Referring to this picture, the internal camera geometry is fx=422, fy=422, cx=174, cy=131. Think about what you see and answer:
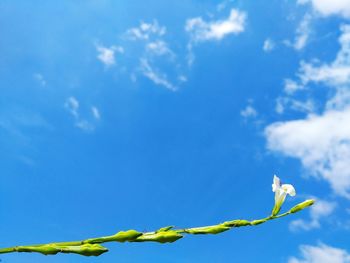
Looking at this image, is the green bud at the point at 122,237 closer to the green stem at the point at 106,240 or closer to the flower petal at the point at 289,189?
the green stem at the point at 106,240

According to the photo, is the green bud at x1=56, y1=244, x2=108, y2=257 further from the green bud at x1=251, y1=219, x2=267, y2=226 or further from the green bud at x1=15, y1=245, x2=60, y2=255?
the green bud at x1=251, y1=219, x2=267, y2=226

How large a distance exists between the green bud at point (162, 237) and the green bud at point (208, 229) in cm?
8

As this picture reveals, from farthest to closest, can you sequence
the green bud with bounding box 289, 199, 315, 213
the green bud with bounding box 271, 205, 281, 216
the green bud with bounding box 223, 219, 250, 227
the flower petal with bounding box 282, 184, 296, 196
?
the flower petal with bounding box 282, 184, 296, 196 → the green bud with bounding box 289, 199, 315, 213 → the green bud with bounding box 271, 205, 281, 216 → the green bud with bounding box 223, 219, 250, 227

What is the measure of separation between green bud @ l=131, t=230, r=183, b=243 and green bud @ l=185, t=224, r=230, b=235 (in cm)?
8

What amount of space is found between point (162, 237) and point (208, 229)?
0.20m

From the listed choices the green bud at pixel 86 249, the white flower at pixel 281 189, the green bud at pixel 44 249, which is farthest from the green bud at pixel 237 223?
the green bud at pixel 44 249

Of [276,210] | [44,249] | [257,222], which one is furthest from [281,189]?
[44,249]

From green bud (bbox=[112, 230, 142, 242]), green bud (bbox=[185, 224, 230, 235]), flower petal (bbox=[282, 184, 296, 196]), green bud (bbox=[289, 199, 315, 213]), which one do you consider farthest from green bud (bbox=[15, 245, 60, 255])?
flower petal (bbox=[282, 184, 296, 196])

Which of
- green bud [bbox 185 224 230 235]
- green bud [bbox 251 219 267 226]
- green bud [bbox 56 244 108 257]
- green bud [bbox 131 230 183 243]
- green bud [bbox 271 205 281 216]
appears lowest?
green bud [bbox 56 244 108 257]

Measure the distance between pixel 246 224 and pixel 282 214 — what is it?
22 cm

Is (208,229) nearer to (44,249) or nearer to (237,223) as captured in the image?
(237,223)

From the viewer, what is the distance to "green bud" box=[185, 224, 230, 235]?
147cm

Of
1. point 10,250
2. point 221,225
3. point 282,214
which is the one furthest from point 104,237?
point 282,214

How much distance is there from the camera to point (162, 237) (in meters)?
1.37
